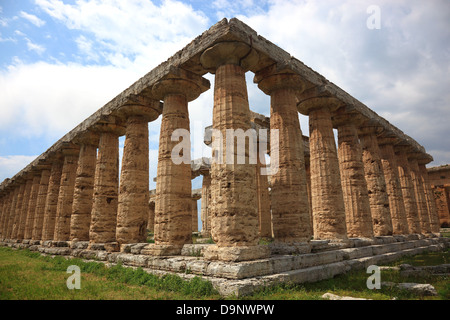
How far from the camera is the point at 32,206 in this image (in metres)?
25.2

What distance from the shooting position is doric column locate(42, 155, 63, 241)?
2031 cm

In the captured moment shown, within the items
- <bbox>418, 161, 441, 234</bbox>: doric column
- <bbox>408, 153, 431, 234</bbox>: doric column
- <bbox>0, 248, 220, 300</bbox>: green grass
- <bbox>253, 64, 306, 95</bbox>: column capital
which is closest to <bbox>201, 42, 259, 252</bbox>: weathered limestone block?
<bbox>0, 248, 220, 300</bbox>: green grass

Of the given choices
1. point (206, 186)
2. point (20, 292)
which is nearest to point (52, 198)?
point (206, 186)

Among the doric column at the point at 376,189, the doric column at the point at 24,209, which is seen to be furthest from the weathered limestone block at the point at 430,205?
the doric column at the point at 24,209

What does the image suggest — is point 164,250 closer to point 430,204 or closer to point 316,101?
point 316,101

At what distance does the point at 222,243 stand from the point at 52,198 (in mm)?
18263

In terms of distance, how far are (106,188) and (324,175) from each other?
36.1 feet

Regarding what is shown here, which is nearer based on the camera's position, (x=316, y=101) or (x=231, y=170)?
(x=231, y=170)

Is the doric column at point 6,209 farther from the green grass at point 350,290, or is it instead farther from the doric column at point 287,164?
the green grass at point 350,290

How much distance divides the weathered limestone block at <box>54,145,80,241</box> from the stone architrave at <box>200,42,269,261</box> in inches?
547

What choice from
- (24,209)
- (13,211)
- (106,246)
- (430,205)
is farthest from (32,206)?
(430,205)

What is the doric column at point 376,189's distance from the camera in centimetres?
1576

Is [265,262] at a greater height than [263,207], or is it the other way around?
[263,207]

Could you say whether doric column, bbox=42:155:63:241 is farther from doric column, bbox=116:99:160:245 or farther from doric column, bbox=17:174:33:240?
doric column, bbox=116:99:160:245
